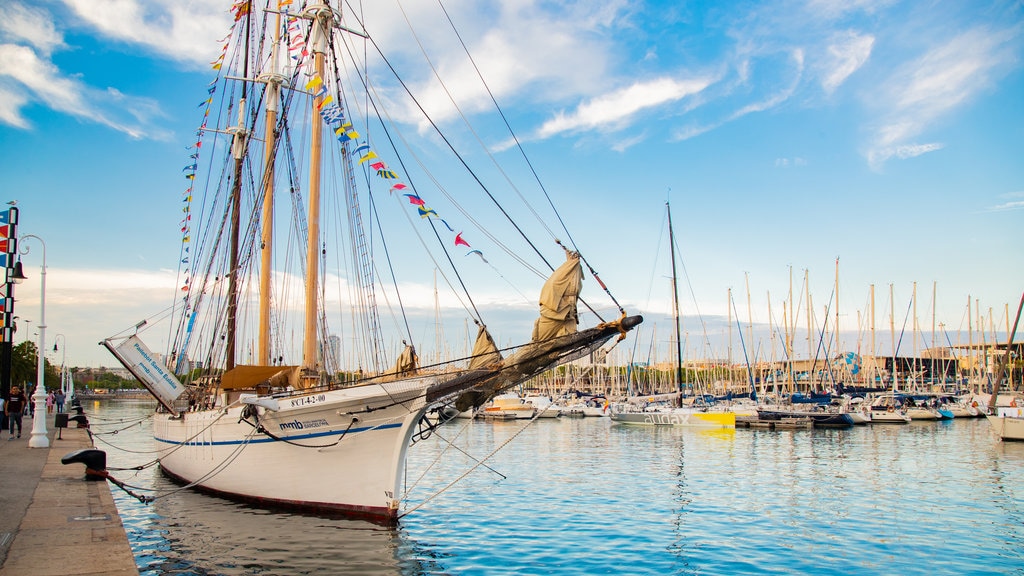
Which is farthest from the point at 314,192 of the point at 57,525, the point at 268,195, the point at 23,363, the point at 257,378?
the point at 23,363

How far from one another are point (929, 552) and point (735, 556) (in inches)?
175

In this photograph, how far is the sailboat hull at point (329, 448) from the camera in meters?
16.1

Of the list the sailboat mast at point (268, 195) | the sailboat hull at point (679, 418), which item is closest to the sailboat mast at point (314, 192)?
the sailboat mast at point (268, 195)

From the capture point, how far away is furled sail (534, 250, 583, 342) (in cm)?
1491

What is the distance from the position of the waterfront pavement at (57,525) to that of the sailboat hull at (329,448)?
272 centimetres

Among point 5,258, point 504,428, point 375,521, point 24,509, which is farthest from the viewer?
point 504,428

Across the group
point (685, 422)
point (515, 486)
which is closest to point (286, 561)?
point (515, 486)

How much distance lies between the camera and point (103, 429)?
176ft

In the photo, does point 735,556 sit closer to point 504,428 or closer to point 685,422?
point 685,422

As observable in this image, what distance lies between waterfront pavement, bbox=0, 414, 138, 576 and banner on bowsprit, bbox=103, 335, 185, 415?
13.3 feet

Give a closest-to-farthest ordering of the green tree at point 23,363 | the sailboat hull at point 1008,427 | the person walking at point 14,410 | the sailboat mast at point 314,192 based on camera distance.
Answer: the sailboat mast at point 314,192
the person walking at point 14,410
the sailboat hull at point 1008,427
the green tree at point 23,363

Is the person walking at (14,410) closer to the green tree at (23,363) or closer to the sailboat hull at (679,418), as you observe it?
the green tree at (23,363)

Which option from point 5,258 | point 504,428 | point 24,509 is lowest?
point 504,428

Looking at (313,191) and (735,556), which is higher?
(313,191)
